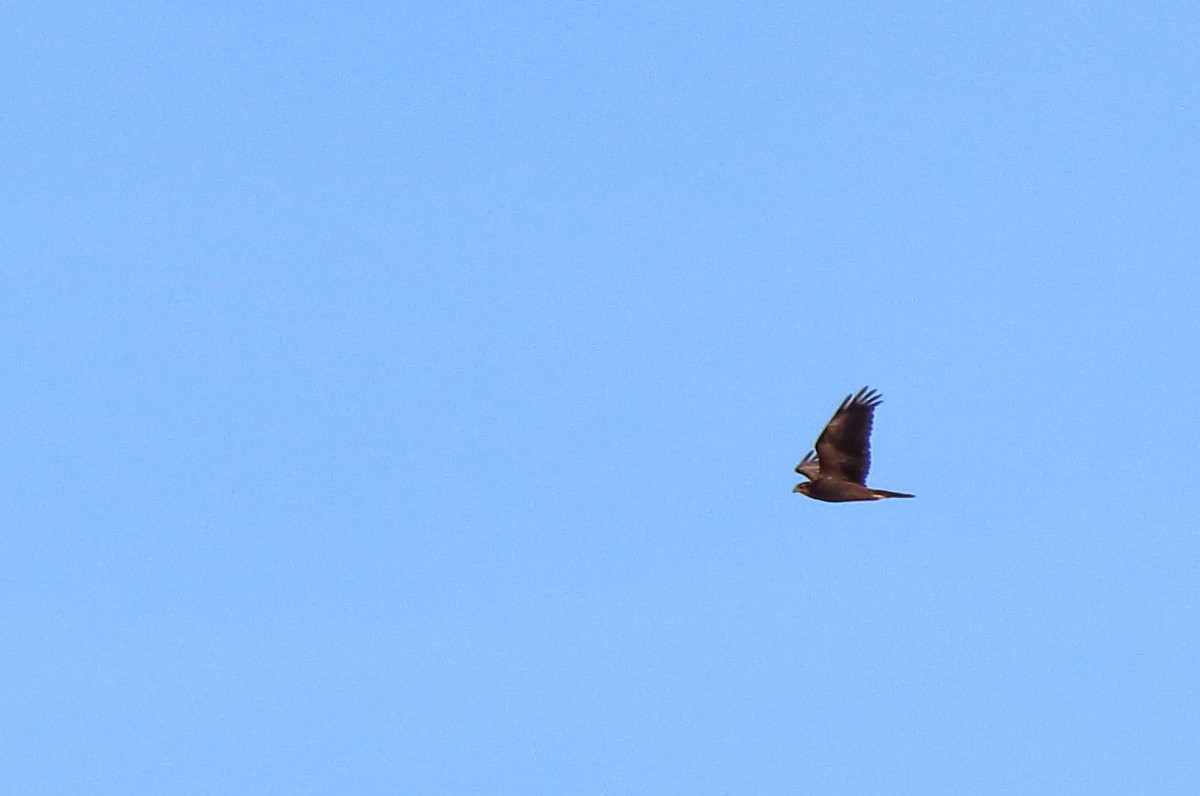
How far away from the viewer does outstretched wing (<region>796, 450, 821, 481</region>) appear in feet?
298

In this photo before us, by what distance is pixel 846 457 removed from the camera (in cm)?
8988

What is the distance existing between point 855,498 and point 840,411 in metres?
1.95

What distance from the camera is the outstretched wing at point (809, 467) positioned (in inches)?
3570

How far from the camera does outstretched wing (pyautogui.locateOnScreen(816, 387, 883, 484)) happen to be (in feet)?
293

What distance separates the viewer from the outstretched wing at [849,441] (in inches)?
3521

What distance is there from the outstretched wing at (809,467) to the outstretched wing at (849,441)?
18.0 inches

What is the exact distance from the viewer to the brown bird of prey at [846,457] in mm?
→ 89438

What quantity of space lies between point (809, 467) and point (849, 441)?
1.64 meters

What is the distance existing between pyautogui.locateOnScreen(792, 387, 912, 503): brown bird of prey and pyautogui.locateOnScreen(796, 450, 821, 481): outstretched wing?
20mm

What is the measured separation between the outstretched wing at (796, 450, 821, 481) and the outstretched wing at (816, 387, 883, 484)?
1.50ft

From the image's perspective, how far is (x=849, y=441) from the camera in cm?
8969

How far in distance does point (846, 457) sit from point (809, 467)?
1.38 m

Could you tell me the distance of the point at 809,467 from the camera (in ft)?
299

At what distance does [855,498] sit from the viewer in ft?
297
